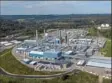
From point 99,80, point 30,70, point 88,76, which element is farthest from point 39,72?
point 99,80

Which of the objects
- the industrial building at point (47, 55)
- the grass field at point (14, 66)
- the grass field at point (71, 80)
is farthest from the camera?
the industrial building at point (47, 55)

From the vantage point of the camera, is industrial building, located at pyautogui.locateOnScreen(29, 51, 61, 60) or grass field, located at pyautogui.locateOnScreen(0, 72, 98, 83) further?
industrial building, located at pyautogui.locateOnScreen(29, 51, 61, 60)

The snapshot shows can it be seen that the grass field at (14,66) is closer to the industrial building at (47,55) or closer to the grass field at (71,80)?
the grass field at (71,80)

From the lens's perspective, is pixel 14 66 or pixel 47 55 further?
pixel 47 55

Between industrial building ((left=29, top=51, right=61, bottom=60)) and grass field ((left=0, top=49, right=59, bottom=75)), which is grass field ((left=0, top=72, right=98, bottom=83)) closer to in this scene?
grass field ((left=0, top=49, right=59, bottom=75))

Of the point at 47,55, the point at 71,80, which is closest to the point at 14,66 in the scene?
the point at 47,55

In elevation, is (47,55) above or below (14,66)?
above

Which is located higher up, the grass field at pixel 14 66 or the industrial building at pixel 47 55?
the industrial building at pixel 47 55

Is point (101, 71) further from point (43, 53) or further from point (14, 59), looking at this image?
point (14, 59)

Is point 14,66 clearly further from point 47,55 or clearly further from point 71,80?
point 71,80

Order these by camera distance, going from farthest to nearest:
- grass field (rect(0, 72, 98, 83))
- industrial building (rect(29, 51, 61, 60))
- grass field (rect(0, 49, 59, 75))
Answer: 1. industrial building (rect(29, 51, 61, 60))
2. grass field (rect(0, 49, 59, 75))
3. grass field (rect(0, 72, 98, 83))

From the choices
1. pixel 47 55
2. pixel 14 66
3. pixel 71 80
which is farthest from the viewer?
pixel 47 55

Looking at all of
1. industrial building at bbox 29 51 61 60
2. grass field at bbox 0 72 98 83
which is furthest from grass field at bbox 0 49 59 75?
industrial building at bbox 29 51 61 60

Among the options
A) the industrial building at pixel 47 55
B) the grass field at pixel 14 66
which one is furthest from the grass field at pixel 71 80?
the industrial building at pixel 47 55
